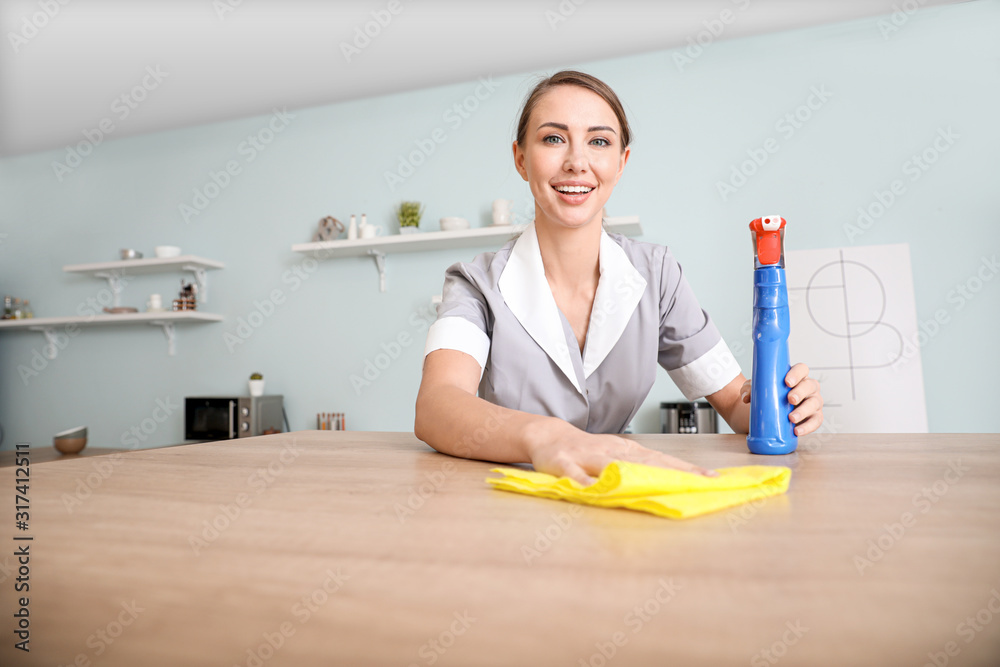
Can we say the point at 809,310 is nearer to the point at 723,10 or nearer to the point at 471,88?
the point at 723,10

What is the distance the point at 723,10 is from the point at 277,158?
236cm

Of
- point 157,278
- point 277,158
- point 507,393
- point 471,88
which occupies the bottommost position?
point 507,393

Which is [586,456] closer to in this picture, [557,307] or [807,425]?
[807,425]

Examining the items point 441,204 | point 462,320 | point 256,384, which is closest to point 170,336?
point 256,384

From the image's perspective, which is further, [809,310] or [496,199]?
[496,199]

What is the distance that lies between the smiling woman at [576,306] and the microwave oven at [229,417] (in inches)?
86.4

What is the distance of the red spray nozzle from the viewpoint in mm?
730

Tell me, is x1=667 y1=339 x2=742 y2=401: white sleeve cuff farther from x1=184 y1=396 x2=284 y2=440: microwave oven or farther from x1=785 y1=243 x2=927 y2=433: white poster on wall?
Answer: x1=184 y1=396 x2=284 y2=440: microwave oven

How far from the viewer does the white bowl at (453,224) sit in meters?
2.89

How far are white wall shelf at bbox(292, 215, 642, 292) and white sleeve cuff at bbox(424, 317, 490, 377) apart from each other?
1.64 meters

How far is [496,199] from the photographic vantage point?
3018mm

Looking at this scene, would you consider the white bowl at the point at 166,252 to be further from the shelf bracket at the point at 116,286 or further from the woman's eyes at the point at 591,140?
the woman's eyes at the point at 591,140

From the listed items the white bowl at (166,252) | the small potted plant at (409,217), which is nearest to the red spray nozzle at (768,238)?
the small potted plant at (409,217)

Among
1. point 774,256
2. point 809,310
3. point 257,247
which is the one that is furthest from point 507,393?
point 257,247
